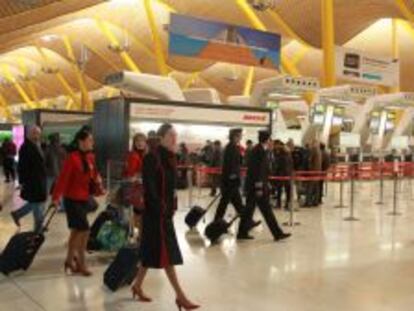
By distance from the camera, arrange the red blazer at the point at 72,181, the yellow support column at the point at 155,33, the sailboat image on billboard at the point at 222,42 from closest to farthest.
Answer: the red blazer at the point at 72,181
the sailboat image on billboard at the point at 222,42
the yellow support column at the point at 155,33

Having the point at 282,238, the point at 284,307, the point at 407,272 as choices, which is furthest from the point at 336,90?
the point at 284,307

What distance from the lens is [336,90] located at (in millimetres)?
19297

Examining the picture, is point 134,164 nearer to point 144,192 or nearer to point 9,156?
point 144,192

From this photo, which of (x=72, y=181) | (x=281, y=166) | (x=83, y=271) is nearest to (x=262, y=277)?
(x=83, y=271)

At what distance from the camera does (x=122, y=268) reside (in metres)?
5.70

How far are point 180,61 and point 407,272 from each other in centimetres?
3241

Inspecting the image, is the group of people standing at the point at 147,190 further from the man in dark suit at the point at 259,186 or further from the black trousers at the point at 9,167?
the black trousers at the point at 9,167

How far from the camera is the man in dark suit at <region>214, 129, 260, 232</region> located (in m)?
8.80

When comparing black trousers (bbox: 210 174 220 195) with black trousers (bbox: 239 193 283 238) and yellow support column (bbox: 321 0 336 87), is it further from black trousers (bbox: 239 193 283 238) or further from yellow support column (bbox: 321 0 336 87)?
yellow support column (bbox: 321 0 336 87)

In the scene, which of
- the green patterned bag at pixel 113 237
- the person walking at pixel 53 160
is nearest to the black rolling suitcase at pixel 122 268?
the green patterned bag at pixel 113 237

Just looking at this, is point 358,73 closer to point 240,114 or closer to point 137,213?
point 240,114

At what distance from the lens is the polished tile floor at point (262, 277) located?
17.6 ft

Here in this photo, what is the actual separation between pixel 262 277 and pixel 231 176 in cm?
267

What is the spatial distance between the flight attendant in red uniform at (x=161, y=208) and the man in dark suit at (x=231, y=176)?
150 inches
